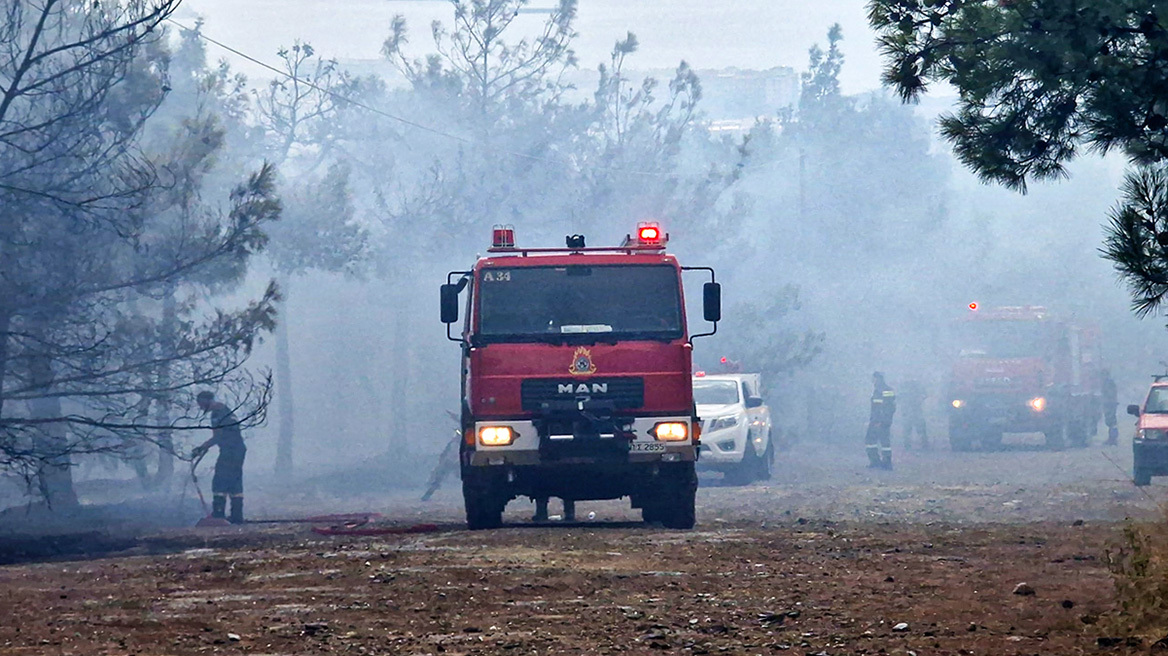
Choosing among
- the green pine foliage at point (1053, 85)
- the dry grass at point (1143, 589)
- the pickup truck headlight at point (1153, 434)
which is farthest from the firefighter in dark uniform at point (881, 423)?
the dry grass at point (1143, 589)

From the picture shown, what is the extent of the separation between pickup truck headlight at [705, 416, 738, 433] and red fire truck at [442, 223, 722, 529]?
10.8 metres

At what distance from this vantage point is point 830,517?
1692cm

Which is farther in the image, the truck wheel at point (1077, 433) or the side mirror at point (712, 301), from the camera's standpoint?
the truck wheel at point (1077, 433)

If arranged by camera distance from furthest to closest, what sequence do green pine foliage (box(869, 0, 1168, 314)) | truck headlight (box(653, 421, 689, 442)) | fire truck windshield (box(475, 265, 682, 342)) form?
fire truck windshield (box(475, 265, 682, 342)), truck headlight (box(653, 421, 689, 442)), green pine foliage (box(869, 0, 1168, 314))

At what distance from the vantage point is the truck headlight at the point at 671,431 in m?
12.6

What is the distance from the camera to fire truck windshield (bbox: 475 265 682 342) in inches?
502

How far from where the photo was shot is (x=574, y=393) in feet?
41.2

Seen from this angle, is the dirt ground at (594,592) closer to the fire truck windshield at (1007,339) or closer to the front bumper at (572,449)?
the front bumper at (572,449)

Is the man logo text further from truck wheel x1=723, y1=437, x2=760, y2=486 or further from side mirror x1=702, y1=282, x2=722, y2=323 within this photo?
truck wheel x1=723, y1=437, x2=760, y2=486

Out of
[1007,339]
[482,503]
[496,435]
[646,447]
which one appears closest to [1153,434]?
[646,447]

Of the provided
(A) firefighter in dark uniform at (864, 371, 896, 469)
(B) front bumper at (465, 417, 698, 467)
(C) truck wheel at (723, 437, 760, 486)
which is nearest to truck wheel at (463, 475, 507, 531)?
(B) front bumper at (465, 417, 698, 467)

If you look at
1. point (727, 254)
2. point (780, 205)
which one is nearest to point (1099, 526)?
point (727, 254)

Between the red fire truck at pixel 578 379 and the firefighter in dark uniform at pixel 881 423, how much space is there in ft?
48.3

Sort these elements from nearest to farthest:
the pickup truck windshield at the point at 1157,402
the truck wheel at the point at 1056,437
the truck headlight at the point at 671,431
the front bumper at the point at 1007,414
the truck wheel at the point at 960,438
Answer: the truck headlight at the point at 671,431 → the pickup truck windshield at the point at 1157,402 → the front bumper at the point at 1007,414 → the truck wheel at the point at 1056,437 → the truck wheel at the point at 960,438
